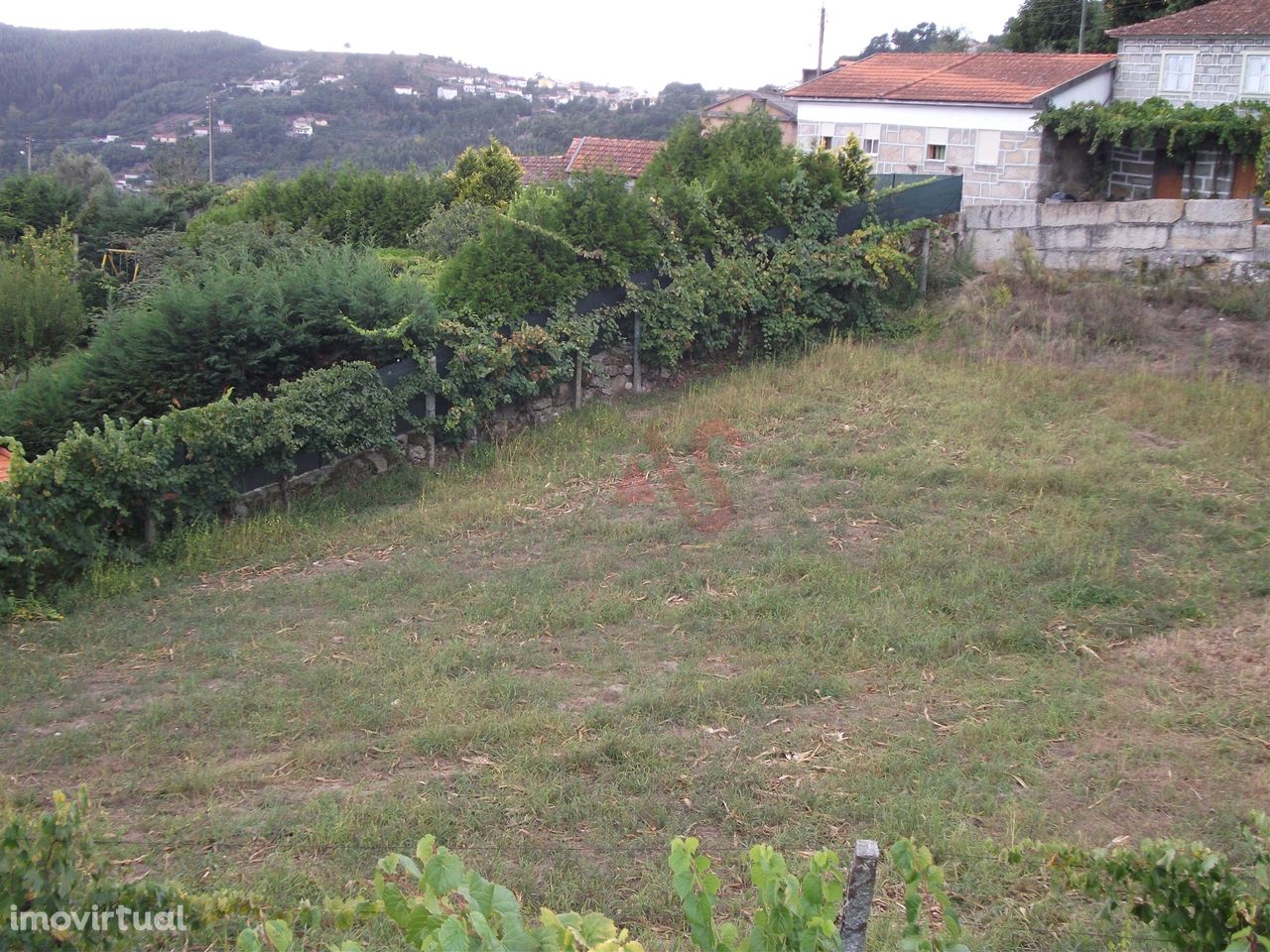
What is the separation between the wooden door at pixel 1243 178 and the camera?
70.3 feet

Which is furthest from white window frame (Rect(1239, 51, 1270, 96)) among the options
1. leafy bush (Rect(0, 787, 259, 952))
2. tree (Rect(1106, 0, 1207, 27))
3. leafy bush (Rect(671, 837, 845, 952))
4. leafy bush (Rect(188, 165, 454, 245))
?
leafy bush (Rect(0, 787, 259, 952))

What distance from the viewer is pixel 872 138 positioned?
81.4 ft

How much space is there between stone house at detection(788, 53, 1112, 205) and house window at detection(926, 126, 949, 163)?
0.02 meters

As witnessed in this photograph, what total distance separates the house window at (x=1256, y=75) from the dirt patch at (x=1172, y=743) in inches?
838

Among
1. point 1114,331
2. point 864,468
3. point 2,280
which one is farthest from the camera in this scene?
point 2,280

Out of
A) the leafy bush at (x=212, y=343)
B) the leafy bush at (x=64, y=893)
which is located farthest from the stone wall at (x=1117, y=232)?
the leafy bush at (x=64, y=893)

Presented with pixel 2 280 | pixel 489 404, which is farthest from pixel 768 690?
pixel 2 280

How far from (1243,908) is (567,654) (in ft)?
Answer: 14.8

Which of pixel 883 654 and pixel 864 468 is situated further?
pixel 864 468

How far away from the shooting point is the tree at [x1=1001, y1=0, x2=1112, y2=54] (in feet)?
109

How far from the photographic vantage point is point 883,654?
6.63m

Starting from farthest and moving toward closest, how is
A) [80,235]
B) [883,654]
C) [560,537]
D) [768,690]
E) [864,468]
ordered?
[80,235] < [864,468] < [560,537] < [883,654] < [768,690]

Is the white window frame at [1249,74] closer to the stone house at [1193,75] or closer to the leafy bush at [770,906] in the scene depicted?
the stone house at [1193,75]

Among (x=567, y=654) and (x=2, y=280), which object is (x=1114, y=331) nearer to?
(x=567, y=654)
